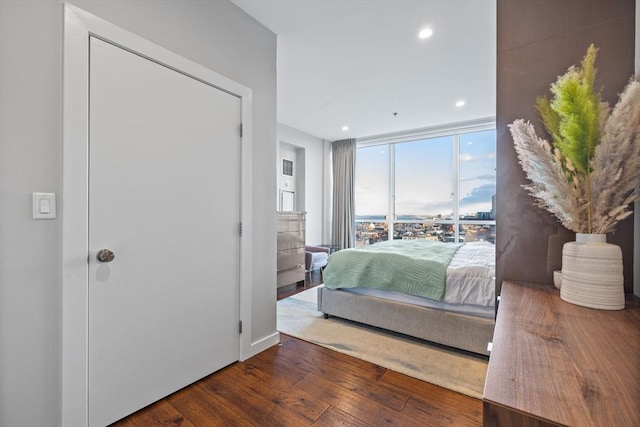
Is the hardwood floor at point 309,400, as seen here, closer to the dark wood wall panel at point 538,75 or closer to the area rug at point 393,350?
the area rug at point 393,350

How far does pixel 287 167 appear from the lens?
5.57 metres

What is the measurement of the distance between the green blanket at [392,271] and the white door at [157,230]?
3.69 ft

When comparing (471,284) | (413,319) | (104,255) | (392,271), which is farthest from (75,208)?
(471,284)

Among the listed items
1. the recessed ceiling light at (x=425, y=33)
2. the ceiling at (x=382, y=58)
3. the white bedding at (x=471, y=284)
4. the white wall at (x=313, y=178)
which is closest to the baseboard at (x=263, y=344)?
the white bedding at (x=471, y=284)

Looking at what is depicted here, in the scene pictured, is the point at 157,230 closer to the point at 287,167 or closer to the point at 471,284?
the point at 471,284

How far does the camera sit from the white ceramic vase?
90cm

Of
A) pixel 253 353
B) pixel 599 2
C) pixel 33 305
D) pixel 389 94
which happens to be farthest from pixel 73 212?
pixel 389 94

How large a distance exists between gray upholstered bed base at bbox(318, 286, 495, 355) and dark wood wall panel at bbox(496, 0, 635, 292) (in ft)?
3.71

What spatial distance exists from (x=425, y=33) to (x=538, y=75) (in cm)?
157

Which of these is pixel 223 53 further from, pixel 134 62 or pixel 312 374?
pixel 312 374

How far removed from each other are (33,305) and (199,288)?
78 centimetres

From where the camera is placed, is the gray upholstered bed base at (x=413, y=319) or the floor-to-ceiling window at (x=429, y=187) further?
the floor-to-ceiling window at (x=429, y=187)

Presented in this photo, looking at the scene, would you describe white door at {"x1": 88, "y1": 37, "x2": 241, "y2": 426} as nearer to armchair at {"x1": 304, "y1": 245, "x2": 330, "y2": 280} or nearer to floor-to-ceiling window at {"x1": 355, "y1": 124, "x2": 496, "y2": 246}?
armchair at {"x1": 304, "y1": 245, "x2": 330, "y2": 280}

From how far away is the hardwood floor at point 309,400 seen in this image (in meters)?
1.52
